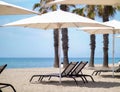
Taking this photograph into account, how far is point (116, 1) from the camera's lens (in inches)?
419

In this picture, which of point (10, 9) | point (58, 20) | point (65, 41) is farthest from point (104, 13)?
point (10, 9)

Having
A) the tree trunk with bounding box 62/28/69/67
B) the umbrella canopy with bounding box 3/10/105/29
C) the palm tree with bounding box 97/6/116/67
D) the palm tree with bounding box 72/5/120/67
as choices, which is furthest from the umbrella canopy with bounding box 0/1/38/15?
the palm tree with bounding box 97/6/116/67

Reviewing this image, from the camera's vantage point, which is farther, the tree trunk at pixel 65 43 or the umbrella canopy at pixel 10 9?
the tree trunk at pixel 65 43

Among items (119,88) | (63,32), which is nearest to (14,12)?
(119,88)

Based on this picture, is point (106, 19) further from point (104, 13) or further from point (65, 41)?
point (65, 41)

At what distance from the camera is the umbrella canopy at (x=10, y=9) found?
26.3 feet

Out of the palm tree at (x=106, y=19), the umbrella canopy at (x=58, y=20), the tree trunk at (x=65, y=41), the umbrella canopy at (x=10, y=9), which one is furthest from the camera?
the palm tree at (x=106, y=19)

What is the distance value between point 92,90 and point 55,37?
54.8 feet

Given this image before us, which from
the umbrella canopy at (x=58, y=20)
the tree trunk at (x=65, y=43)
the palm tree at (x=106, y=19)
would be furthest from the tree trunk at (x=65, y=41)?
the umbrella canopy at (x=58, y=20)

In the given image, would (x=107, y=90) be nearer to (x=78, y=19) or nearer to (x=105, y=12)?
(x=78, y=19)

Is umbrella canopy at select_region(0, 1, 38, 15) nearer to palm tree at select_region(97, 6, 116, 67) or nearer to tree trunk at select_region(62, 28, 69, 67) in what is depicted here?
tree trunk at select_region(62, 28, 69, 67)

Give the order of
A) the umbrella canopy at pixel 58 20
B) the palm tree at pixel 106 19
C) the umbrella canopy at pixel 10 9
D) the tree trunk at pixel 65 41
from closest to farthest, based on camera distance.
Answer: the umbrella canopy at pixel 10 9, the umbrella canopy at pixel 58 20, the tree trunk at pixel 65 41, the palm tree at pixel 106 19

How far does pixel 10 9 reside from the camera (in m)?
8.38

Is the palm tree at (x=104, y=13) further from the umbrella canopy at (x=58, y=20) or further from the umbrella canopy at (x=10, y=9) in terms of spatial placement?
the umbrella canopy at (x=10, y=9)
